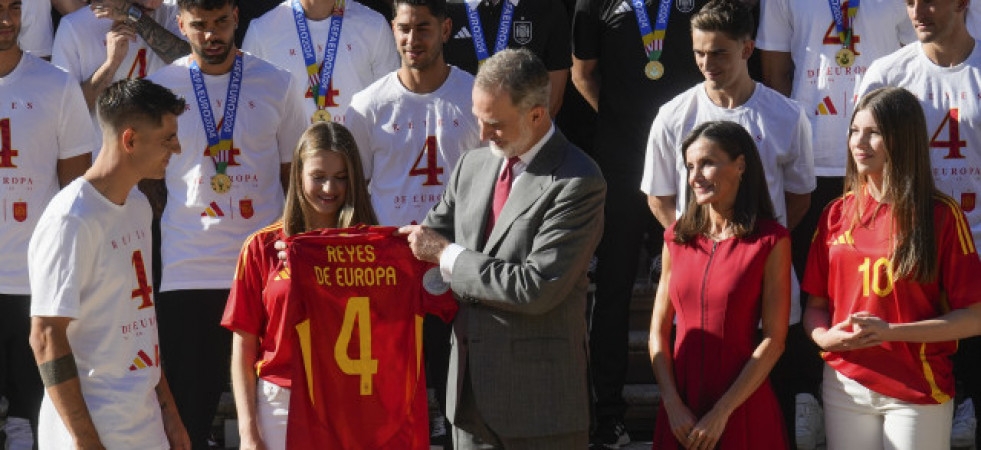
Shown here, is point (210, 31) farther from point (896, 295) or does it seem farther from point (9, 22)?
point (896, 295)

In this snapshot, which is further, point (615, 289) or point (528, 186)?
point (615, 289)

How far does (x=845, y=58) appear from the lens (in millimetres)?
7074

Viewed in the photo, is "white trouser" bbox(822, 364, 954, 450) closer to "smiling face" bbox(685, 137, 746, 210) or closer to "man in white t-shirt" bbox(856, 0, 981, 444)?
"smiling face" bbox(685, 137, 746, 210)

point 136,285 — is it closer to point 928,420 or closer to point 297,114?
point 297,114

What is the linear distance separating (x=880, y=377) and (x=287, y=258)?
7.59ft

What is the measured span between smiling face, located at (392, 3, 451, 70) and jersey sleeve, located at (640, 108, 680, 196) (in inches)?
43.1

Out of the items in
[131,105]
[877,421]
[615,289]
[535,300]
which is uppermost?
[131,105]

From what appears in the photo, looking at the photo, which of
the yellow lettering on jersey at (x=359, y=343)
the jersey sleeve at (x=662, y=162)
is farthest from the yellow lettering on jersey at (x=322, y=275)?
the jersey sleeve at (x=662, y=162)

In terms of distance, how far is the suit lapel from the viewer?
503 cm

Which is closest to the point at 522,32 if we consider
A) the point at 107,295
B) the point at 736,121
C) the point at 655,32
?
the point at 655,32

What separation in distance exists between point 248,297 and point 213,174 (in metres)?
1.35

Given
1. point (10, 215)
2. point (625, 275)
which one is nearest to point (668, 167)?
point (625, 275)

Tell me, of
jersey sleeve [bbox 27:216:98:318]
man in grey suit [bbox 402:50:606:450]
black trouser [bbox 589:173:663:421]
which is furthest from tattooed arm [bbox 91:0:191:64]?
man in grey suit [bbox 402:50:606:450]

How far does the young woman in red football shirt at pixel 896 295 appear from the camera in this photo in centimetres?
537
